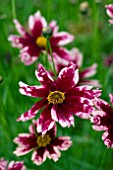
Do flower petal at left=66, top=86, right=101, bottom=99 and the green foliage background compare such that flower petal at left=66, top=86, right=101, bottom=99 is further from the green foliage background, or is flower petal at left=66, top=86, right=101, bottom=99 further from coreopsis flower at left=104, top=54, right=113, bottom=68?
coreopsis flower at left=104, top=54, right=113, bottom=68

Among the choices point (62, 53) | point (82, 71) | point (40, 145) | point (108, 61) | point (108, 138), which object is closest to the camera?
point (108, 138)

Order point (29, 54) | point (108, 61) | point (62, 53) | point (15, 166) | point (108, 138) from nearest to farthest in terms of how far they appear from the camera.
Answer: point (108, 138), point (15, 166), point (29, 54), point (62, 53), point (108, 61)

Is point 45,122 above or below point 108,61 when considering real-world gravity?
below

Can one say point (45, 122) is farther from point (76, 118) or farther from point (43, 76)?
point (76, 118)

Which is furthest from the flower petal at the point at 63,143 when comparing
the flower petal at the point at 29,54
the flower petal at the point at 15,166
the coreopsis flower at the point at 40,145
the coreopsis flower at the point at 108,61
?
the coreopsis flower at the point at 108,61

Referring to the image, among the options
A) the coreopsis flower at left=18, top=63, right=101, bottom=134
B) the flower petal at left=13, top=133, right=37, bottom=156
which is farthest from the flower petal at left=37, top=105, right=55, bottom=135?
the flower petal at left=13, top=133, right=37, bottom=156

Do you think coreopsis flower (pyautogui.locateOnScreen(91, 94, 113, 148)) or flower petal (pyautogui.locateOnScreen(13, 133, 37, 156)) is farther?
flower petal (pyautogui.locateOnScreen(13, 133, 37, 156))

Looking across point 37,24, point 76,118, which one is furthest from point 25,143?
point 76,118
